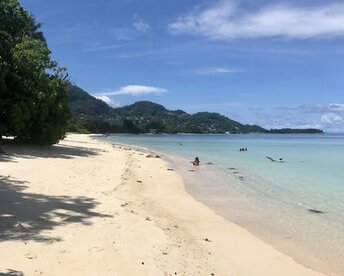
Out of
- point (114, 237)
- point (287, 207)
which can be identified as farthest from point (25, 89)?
point (114, 237)

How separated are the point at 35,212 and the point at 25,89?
19070mm

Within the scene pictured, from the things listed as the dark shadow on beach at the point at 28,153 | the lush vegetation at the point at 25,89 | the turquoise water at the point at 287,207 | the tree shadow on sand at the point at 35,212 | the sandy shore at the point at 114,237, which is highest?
the lush vegetation at the point at 25,89

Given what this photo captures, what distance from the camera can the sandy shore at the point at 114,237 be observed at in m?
6.88

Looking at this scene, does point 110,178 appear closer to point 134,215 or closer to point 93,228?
point 134,215

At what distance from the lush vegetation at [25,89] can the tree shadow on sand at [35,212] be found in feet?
47.7

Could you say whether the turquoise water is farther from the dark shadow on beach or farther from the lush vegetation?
the lush vegetation

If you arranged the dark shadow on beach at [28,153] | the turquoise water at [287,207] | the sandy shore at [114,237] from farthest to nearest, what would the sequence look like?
the dark shadow on beach at [28,153] → the turquoise water at [287,207] → the sandy shore at [114,237]

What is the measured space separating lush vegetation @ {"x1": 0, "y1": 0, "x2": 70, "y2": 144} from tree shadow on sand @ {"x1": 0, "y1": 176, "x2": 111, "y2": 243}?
14.5 meters

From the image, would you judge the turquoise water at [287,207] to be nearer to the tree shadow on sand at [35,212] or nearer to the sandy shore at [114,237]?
the sandy shore at [114,237]

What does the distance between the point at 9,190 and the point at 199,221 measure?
5389mm

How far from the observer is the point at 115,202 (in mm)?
12383

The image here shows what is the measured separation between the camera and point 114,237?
848 cm

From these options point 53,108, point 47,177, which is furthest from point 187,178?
point 53,108

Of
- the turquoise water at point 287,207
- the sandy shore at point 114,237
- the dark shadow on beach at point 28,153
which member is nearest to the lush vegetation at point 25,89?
the dark shadow on beach at point 28,153
